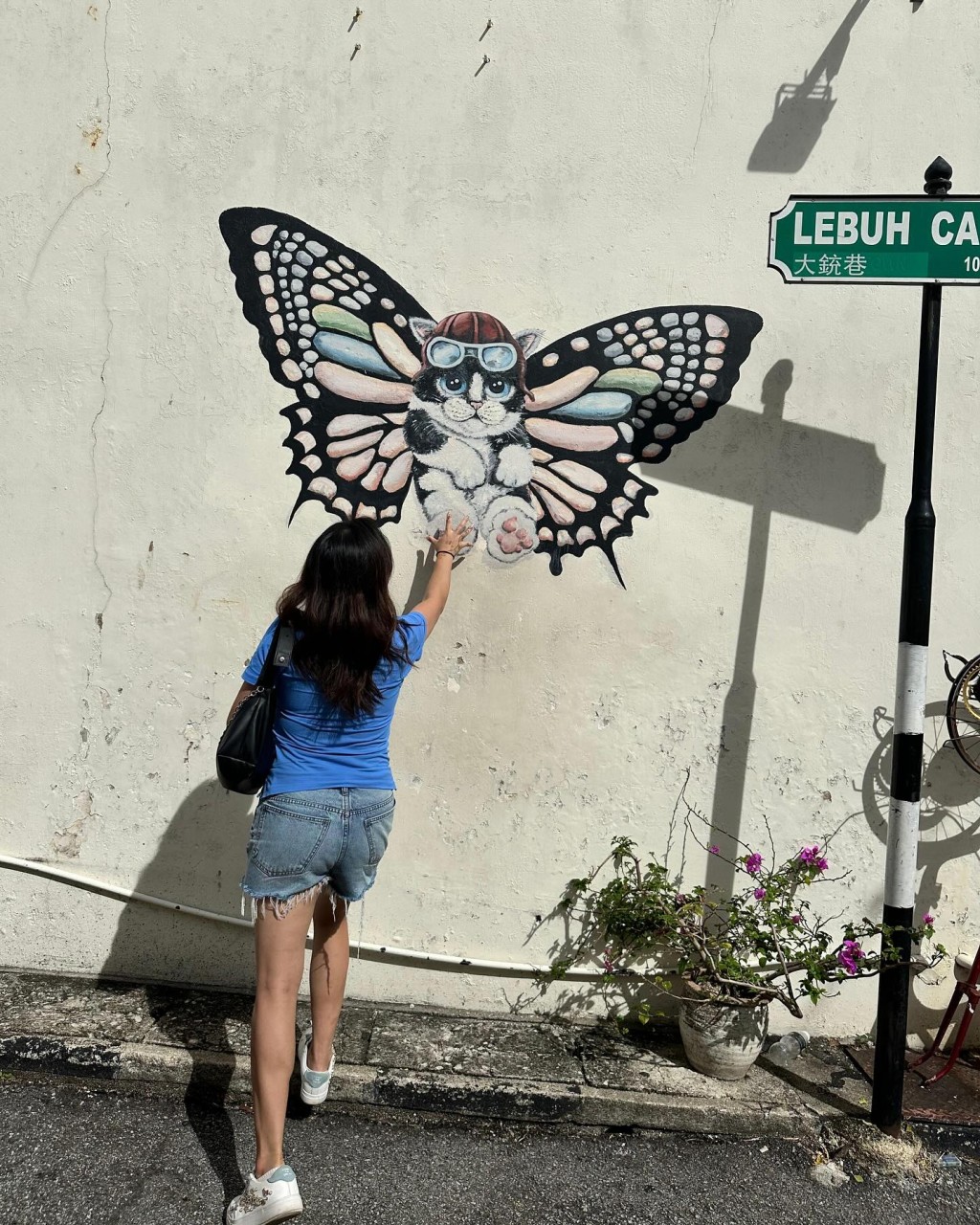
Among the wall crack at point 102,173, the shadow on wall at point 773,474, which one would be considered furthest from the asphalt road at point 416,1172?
the wall crack at point 102,173

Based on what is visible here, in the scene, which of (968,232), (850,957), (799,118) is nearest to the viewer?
(968,232)

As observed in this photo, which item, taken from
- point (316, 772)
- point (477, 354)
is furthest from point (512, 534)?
point (316, 772)

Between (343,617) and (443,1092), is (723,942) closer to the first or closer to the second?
(443,1092)

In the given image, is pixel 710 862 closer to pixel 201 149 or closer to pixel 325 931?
pixel 325 931

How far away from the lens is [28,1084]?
10.0ft

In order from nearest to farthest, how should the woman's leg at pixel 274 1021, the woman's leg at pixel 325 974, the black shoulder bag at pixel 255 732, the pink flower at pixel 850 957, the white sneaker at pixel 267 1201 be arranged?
1. the white sneaker at pixel 267 1201
2. the woman's leg at pixel 274 1021
3. the black shoulder bag at pixel 255 732
4. the woman's leg at pixel 325 974
5. the pink flower at pixel 850 957

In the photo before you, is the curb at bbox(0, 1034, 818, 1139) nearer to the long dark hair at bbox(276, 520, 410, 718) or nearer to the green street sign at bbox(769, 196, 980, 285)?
the long dark hair at bbox(276, 520, 410, 718)

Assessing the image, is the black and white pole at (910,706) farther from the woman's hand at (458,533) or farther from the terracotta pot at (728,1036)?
the woman's hand at (458,533)

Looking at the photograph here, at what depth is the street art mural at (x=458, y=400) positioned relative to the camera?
12.0 ft

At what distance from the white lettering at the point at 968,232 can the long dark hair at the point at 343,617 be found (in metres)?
2.15

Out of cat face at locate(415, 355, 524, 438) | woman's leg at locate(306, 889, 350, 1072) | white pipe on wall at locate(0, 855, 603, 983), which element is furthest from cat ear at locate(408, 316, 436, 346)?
white pipe on wall at locate(0, 855, 603, 983)

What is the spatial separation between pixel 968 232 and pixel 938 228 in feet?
0.31

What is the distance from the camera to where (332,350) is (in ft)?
12.1

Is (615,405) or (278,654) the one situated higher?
(615,405)
